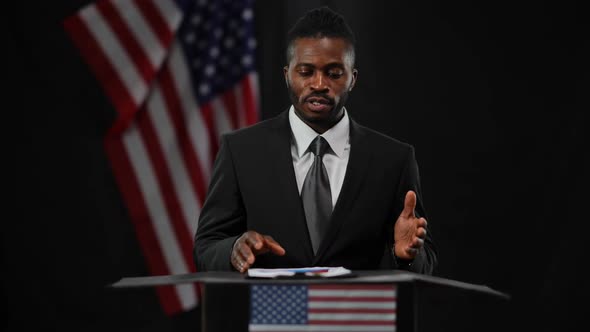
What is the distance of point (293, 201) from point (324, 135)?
8.1 inches

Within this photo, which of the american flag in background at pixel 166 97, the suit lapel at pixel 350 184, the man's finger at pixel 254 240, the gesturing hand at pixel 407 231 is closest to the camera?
the man's finger at pixel 254 240

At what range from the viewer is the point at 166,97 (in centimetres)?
399

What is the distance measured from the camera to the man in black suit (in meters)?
2.16

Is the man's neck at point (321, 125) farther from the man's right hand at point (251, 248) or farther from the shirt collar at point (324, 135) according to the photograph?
the man's right hand at point (251, 248)

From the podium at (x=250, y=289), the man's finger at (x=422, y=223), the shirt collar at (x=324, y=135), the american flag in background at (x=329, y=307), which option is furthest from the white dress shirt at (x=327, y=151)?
the american flag in background at (x=329, y=307)

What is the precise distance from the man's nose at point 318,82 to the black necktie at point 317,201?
0.19 m

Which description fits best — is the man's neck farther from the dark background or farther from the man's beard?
the dark background

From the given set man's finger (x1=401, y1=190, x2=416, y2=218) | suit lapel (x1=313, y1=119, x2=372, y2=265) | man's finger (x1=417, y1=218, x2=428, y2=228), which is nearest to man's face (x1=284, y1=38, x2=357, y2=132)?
suit lapel (x1=313, y1=119, x2=372, y2=265)

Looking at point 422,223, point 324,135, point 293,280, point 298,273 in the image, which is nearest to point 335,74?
point 324,135

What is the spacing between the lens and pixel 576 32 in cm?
381

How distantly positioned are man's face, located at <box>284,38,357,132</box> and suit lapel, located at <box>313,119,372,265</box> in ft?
0.36

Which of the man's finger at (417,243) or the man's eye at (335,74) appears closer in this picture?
the man's finger at (417,243)

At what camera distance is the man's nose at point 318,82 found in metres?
2.22

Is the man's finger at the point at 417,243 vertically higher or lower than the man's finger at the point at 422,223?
lower
